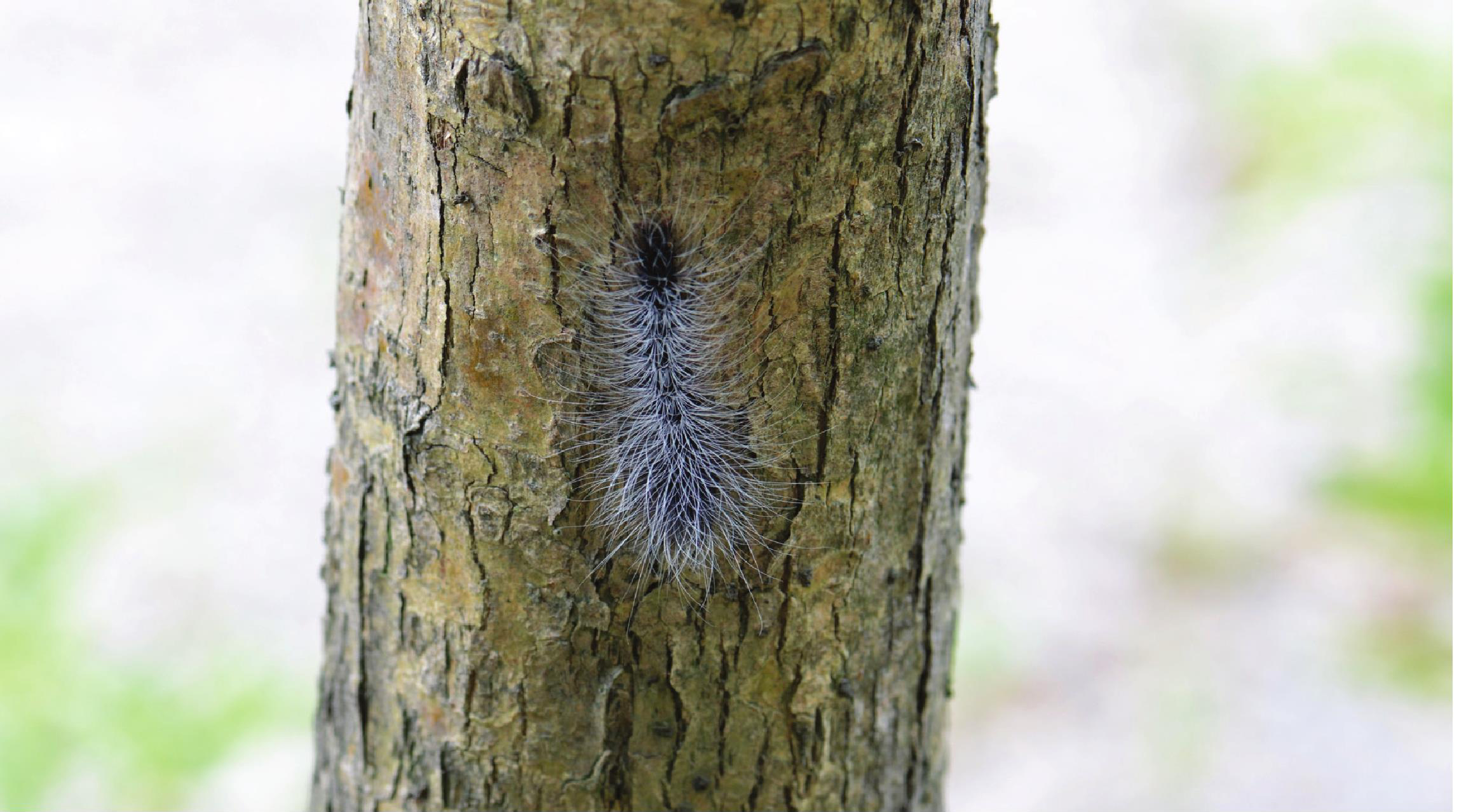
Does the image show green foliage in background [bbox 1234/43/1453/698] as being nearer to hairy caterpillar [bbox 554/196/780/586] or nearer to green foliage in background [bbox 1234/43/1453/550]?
green foliage in background [bbox 1234/43/1453/550]

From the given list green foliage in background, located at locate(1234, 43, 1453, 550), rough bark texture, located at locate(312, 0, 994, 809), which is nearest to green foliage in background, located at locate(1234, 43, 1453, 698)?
green foliage in background, located at locate(1234, 43, 1453, 550)

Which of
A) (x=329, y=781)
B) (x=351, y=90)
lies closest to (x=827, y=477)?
(x=351, y=90)

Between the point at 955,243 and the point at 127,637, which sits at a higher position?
the point at 955,243

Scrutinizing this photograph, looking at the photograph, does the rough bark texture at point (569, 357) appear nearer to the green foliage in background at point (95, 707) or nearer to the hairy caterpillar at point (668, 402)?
the hairy caterpillar at point (668, 402)

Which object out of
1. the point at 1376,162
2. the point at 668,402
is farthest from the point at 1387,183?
the point at 668,402

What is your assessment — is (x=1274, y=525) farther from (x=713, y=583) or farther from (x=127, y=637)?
(x=127, y=637)
